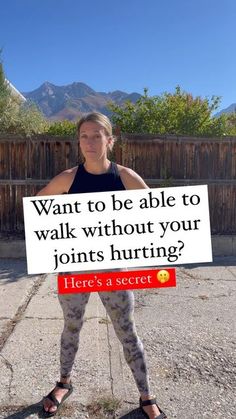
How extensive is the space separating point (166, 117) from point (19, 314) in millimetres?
6669

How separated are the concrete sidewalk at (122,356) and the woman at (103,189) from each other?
0.76 feet

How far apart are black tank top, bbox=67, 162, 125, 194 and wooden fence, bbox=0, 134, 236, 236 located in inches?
163

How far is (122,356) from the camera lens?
10.9 ft

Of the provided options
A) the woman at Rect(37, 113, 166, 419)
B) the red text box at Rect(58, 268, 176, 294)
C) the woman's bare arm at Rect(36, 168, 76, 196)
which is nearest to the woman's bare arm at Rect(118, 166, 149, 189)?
the woman at Rect(37, 113, 166, 419)

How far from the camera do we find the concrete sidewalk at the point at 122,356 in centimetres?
270

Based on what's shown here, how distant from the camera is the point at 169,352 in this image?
3.41 metres

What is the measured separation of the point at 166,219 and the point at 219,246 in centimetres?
442

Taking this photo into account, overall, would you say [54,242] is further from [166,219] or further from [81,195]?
[166,219]

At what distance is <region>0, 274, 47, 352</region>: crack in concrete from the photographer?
367 cm

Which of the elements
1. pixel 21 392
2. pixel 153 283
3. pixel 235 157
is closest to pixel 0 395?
pixel 21 392

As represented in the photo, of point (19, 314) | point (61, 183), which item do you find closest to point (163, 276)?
point (61, 183)

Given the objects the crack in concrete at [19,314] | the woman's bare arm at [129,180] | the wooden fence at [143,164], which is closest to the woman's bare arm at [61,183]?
the woman's bare arm at [129,180]

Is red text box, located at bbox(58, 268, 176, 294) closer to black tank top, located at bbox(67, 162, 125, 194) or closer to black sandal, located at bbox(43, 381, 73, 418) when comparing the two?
black tank top, located at bbox(67, 162, 125, 194)

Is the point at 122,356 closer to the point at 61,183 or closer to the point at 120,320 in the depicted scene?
the point at 120,320
